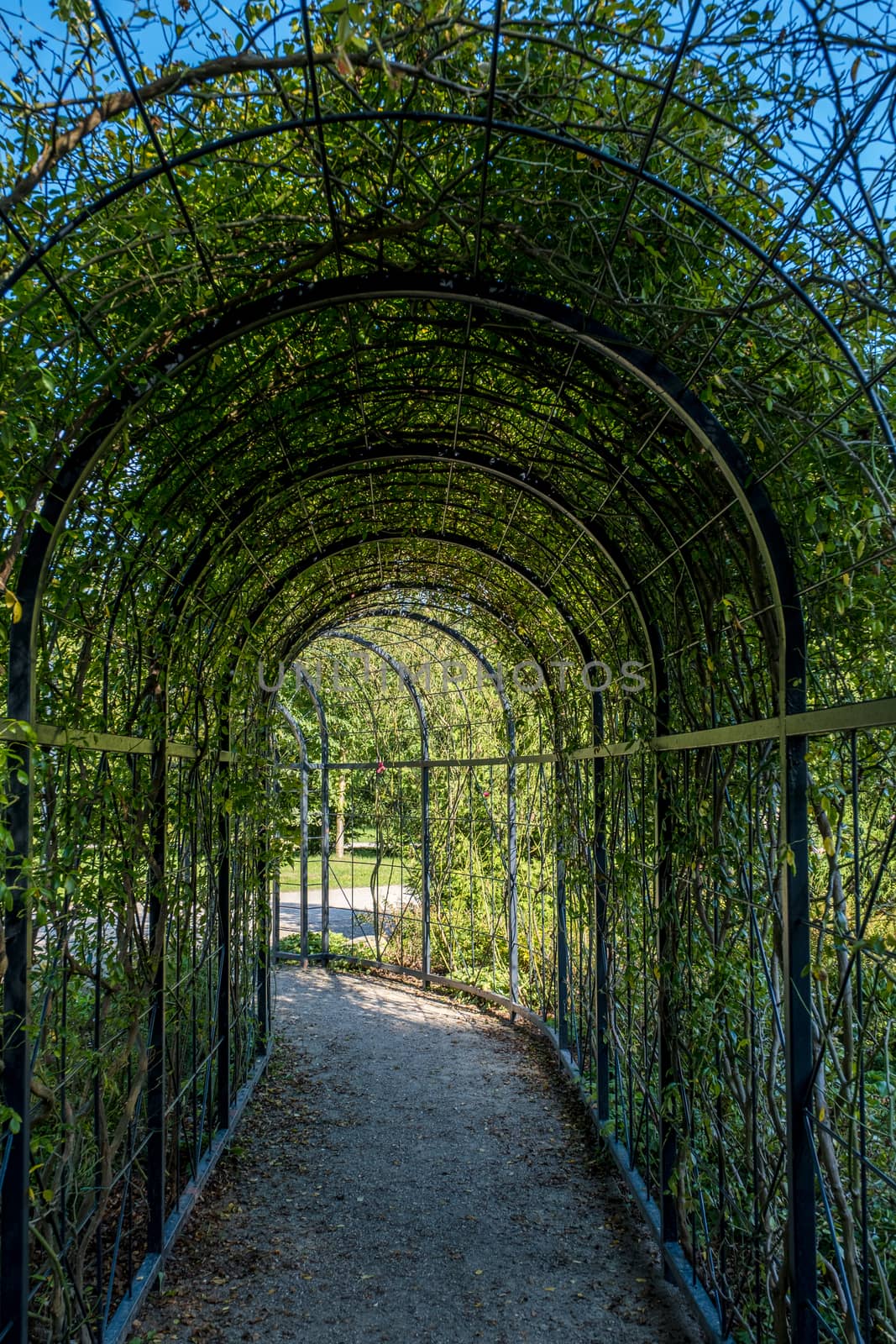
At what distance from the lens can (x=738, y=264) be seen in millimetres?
2086

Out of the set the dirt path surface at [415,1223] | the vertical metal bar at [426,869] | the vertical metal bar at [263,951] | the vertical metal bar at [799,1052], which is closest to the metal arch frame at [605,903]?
the dirt path surface at [415,1223]

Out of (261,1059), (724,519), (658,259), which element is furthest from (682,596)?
(261,1059)

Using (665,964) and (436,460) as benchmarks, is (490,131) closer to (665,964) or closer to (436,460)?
(436,460)

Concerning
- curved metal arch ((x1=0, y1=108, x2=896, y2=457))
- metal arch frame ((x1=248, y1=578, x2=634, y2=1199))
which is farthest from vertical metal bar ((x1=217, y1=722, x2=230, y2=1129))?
curved metal arch ((x1=0, y1=108, x2=896, y2=457))

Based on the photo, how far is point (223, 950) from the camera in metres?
4.40

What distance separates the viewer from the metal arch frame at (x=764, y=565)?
197 cm

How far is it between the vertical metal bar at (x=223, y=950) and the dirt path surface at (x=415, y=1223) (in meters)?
0.32

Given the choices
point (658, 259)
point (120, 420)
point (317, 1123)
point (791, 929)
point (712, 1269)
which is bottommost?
point (317, 1123)

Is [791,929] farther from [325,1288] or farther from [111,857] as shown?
[325,1288]

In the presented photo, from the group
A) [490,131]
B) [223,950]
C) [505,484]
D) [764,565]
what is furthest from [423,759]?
[490,131]

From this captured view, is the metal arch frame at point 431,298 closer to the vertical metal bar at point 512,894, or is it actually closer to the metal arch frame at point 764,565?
the metal arch frame at point 764,565

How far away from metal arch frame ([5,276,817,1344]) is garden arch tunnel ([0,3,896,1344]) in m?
0.01

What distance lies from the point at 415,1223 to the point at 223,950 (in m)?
1.46

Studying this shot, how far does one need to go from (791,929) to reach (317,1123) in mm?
3785
